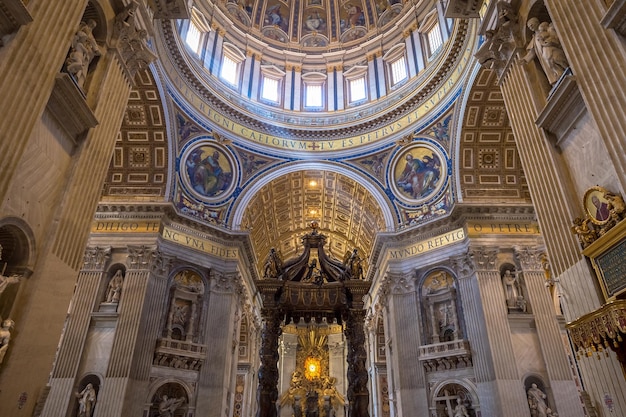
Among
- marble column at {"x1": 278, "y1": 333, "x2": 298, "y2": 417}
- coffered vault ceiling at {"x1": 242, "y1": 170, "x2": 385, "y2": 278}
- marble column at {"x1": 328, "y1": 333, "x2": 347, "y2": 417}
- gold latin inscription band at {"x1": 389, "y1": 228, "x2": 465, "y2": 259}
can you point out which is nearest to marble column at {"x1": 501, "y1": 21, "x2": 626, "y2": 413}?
gold latin inscription band at {"x1": 389, "y1": 228, "x2": 465, "y2": 259}

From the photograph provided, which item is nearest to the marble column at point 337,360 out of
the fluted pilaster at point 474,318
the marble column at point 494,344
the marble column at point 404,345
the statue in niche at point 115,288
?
the marble column at point 404,345

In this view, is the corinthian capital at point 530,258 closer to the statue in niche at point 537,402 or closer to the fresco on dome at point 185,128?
the statue in niche at point 537,402

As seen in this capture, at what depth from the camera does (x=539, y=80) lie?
8125 millimetres

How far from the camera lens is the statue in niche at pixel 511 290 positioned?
15.2 m

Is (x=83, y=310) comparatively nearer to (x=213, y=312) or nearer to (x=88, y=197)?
(x=213, y=312)

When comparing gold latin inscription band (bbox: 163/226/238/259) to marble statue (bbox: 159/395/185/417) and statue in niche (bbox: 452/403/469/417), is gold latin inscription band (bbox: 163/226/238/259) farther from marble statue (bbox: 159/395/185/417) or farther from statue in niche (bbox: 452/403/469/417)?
statue in niche (bbox: 452/403/469/417)

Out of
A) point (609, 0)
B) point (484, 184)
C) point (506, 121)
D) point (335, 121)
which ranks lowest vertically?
point (609, 0)

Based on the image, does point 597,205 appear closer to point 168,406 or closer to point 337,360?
point 168,406

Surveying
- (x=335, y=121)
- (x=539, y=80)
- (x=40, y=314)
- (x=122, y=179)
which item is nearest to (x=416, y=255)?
(x=335, y=121)

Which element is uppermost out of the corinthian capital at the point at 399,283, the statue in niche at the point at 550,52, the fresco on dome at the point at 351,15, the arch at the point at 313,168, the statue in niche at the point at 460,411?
the fresco on dome at the point at 351,15

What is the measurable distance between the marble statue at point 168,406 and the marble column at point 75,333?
112 inches

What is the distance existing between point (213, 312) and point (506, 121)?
45.1 feet

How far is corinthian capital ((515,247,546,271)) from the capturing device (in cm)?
1564

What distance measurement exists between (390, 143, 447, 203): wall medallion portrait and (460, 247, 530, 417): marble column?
3.85 m
